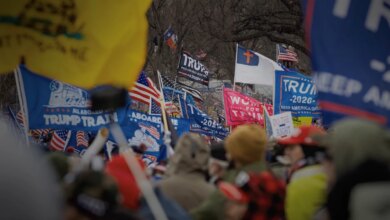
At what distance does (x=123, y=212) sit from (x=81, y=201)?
0.58 feet

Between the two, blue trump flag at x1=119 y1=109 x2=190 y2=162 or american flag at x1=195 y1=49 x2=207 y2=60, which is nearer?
blue trump flag at x1=119 y1=109 x2=190 y2=162

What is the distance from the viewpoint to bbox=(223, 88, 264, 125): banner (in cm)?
1442

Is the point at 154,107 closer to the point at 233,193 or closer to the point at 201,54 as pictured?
the point at 233,193

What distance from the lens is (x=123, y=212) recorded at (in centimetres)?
277

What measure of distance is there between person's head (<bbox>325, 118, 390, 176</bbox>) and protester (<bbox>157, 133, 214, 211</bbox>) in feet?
4.64

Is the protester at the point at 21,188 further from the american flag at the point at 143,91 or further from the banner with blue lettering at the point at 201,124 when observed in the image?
the banner with blue lettering at the point at 201,124

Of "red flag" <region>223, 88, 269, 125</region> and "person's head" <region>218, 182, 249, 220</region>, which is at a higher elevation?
"red flag" <region>223, 88, 269, 125</region>

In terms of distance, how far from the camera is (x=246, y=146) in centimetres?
416

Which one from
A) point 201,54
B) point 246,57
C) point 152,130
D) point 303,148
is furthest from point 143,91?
point 201,54

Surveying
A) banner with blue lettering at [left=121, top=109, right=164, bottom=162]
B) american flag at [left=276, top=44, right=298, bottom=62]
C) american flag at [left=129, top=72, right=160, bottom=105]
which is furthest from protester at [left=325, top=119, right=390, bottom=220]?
american flag at [left=276, top=44, right=298, bottom=62]

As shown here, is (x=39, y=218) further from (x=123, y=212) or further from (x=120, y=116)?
(x=120, y=116)

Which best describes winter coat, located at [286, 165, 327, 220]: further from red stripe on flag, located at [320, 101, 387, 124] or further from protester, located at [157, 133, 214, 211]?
protester, located at [157, 133, 214, 211]

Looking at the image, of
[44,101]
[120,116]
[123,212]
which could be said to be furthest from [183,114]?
[123,212]

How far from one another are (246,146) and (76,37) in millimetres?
1488
